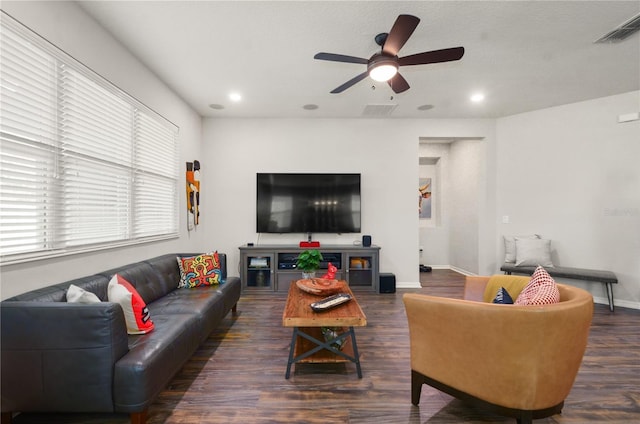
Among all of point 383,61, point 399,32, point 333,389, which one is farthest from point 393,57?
point 333,389

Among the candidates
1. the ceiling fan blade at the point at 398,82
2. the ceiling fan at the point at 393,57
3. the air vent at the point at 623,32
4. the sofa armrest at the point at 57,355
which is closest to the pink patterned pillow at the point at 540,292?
the ceiling fan at the point at 393,57

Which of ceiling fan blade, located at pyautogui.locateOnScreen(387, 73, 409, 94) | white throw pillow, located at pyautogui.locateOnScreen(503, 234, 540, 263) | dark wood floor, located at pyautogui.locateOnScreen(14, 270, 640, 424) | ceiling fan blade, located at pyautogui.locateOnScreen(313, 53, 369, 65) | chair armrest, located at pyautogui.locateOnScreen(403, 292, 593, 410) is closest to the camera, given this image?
chair armrest, located at pyautogui.locateOnScreen(403, 292, 593, 410)

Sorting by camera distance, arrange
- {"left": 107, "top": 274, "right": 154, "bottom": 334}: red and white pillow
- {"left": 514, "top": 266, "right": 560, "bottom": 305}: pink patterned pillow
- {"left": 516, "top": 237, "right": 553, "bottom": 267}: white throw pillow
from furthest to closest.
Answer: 1. {"left": 516, "top": 237, "right": 553, "bottom": 267}: white throw pillow
2. {"left": 107, "top": 274, "right": 154, "bottom": 334}: red and white pillow
3. {"left": 514, "top": 266, "right": 560, "bottom": 305}: pink patterned pillow

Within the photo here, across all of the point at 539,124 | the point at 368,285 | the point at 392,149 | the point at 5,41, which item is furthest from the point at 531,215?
the point at 5,41

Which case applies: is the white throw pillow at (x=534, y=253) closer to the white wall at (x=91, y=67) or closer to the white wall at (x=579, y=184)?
the white wall at (x=579, y=184)

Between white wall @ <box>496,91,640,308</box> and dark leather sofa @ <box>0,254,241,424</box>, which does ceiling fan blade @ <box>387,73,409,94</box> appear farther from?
white wall @ <box>496,91,640,308</box>

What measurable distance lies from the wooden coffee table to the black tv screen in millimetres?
2168

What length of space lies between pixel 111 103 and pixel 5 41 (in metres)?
0.90

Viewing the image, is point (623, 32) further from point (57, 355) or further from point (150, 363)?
point (57, 355)

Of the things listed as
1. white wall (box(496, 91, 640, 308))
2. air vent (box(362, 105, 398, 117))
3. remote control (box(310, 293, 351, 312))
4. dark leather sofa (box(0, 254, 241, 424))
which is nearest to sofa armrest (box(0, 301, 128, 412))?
dark leather sofa (box(0, 254, 241, 424))

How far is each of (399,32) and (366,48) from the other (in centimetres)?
78

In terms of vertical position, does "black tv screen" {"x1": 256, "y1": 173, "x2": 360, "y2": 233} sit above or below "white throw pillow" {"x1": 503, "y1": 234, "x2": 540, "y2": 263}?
above

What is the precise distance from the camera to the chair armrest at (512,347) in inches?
53.9

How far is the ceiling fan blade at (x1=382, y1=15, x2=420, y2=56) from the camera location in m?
1.85
